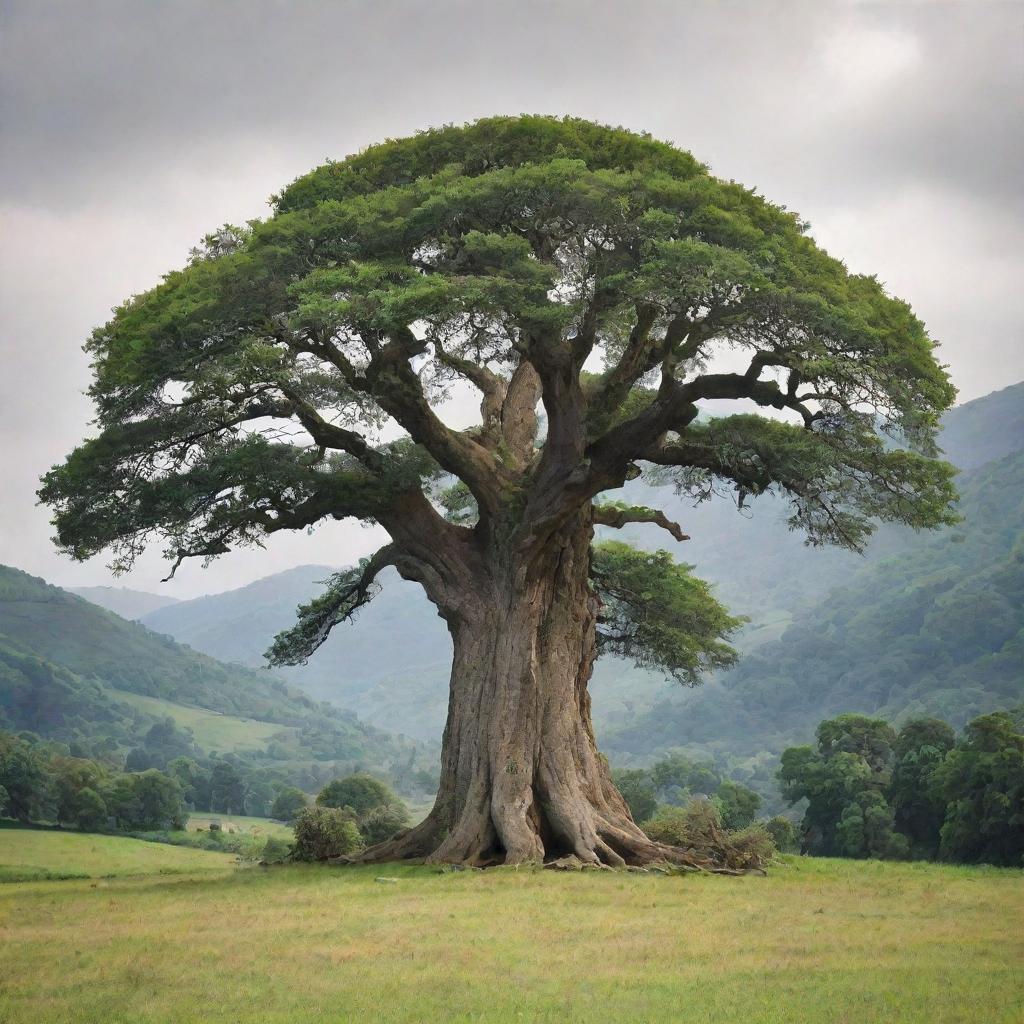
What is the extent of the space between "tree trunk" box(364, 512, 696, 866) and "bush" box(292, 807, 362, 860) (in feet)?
3.93

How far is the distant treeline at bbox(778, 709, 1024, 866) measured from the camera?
99.0 feet

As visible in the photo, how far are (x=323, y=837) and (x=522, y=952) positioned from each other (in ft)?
36.9

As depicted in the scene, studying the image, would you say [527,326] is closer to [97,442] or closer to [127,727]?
[97,442]

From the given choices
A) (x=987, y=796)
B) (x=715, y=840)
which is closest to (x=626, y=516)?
(x=715, y=840)

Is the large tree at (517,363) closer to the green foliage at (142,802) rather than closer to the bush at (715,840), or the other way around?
the bush at (715,840)

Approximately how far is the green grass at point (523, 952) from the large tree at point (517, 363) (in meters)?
4.15

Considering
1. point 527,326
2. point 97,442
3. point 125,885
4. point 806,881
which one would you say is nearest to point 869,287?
point 527,326

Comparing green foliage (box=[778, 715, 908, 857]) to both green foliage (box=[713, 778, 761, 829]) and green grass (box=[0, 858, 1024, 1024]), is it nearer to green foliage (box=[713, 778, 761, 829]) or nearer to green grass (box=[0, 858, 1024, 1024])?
green foliage (box=[713, 778, 761, 829])

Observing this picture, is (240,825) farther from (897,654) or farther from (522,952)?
(897,654)

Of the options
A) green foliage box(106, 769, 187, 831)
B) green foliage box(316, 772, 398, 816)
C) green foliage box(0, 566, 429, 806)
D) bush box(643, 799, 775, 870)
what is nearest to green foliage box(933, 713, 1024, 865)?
bush box(643, 799, 775, 870)

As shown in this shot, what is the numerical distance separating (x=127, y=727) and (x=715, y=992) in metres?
139

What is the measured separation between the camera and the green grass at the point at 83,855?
96.3 ft

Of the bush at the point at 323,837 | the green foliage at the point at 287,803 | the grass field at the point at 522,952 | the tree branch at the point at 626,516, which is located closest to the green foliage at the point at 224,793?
the green foliage at the point at 287,803

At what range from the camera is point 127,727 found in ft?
455
